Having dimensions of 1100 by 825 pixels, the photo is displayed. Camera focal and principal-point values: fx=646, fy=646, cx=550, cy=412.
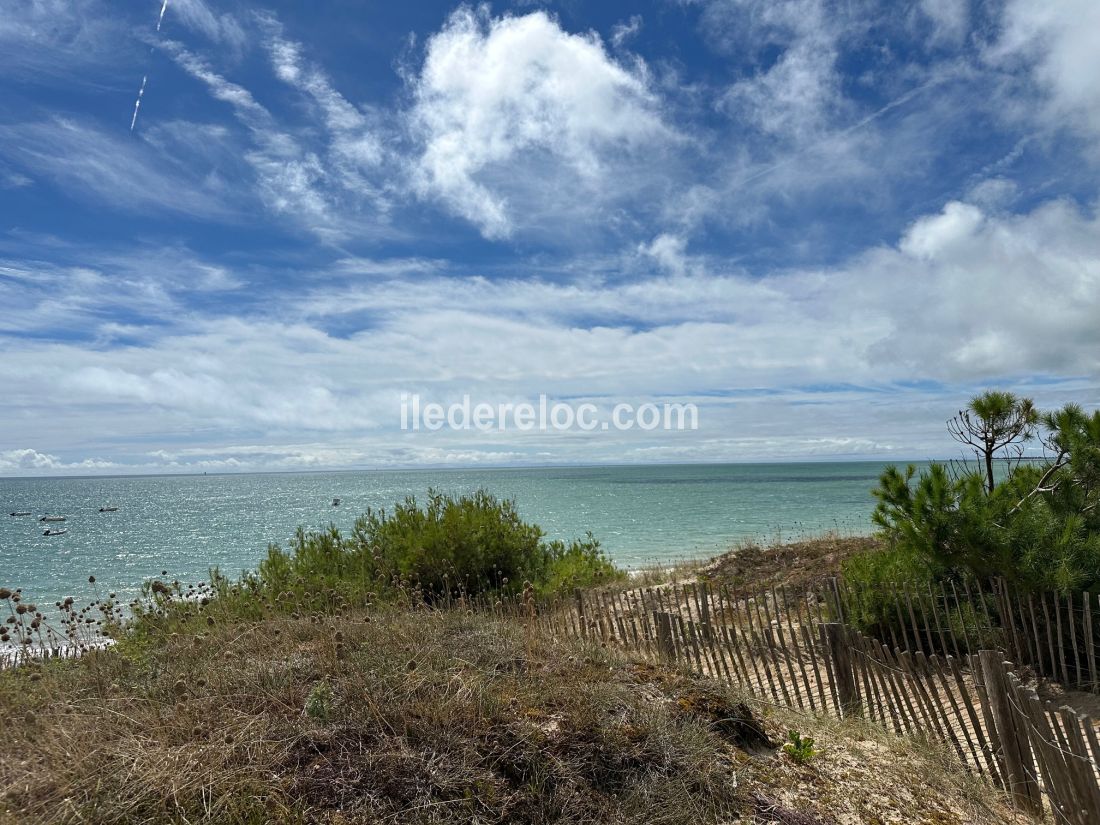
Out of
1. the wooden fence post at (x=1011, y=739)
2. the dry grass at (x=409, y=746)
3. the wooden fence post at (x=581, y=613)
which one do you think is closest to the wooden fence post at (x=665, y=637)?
the wooden fence post at (x=581, y=613)

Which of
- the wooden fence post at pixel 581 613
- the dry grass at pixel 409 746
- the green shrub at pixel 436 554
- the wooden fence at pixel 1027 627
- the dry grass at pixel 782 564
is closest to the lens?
the dry grass at pixel 409 746

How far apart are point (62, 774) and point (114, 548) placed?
34.8 m

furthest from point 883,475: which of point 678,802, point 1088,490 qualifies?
point 678,802

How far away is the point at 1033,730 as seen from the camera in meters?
4.12

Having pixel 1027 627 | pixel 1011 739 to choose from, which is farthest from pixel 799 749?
pixel 1027 627

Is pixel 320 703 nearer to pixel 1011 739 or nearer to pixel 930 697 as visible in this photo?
pixel 1011 739

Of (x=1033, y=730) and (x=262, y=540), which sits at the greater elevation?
(x=1033, y=730)

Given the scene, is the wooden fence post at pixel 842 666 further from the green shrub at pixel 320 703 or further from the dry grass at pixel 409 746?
the green shrub at pixel 320 703

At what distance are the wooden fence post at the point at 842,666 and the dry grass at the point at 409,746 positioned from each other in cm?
88

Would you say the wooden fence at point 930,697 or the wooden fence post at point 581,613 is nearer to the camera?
the wooden fence at point 930,697

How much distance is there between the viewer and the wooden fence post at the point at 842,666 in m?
5.82

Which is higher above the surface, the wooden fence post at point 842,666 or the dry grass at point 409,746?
the dry grass at point 409,746

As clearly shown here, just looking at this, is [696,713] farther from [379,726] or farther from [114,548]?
[114,548]

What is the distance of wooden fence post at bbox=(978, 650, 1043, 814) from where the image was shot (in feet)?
14.3
